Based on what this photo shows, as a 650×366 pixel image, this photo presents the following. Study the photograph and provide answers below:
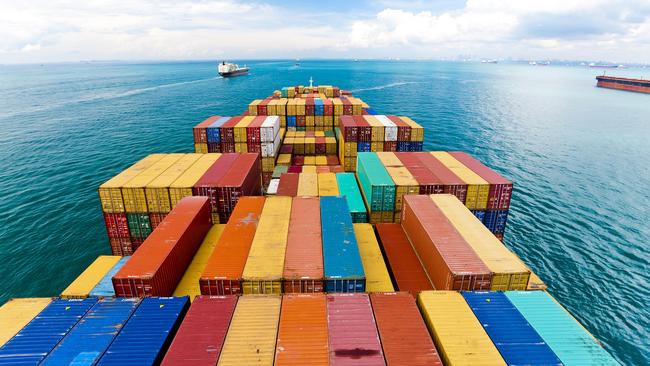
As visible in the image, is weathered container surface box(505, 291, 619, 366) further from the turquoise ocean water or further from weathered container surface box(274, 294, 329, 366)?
the turquoise ocean water

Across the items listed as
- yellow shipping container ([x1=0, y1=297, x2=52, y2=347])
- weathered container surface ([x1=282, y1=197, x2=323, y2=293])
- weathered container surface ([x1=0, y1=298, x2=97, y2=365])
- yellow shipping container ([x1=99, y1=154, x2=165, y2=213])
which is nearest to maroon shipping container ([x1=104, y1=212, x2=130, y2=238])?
yellow shipping container ([x1=99, y1=154, x2=165, y2=213])

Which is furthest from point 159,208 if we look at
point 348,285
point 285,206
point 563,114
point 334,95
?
point 563,114

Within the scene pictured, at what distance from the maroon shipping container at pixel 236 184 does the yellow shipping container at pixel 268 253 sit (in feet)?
14.7

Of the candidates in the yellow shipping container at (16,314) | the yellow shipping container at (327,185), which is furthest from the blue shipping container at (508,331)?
the yellow shipping container at (16,314)

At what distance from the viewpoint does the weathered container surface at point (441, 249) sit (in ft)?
54.8

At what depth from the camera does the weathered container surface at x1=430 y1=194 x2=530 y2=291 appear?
1703 centimetres

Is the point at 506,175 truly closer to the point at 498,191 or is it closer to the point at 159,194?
the point at 498,191

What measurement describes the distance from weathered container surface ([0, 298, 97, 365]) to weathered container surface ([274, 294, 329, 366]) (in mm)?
9613

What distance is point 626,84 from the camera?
542 ft

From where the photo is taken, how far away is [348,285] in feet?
53.2

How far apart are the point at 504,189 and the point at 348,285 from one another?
18964mm

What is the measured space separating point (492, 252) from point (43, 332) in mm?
23296

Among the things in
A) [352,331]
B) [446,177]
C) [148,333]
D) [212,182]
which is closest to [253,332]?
[352,331]

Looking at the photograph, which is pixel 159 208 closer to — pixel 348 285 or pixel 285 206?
pixel 285 206
